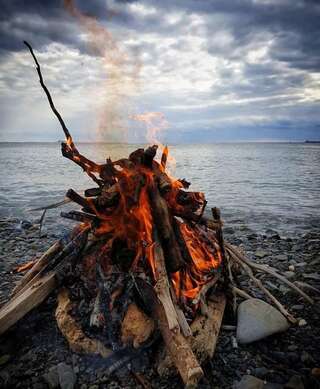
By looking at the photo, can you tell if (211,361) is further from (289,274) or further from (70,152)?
(289,274)

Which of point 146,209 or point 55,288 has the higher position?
point 146,209

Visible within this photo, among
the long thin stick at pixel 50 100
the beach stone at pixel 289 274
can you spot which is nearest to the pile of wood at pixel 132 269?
the long thin stick at pixel 50 100

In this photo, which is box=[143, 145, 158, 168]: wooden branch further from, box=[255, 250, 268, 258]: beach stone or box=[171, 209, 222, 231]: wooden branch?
box=[255, 250, 268, 258]: beach stone

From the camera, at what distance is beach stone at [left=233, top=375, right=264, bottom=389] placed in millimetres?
3076

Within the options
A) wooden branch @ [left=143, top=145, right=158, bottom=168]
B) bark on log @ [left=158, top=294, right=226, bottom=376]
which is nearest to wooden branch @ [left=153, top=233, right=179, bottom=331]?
bark on log @ [left=158, top=294, right=226, bottom=376]

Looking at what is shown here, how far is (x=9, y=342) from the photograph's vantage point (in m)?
3.65

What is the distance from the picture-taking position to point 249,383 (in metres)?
3.11

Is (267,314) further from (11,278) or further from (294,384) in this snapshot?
(11,278)

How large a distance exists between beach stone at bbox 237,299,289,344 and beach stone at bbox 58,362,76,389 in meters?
1.98

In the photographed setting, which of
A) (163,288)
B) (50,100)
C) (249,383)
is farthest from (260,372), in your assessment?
(50,100)

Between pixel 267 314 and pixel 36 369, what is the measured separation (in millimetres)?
2858

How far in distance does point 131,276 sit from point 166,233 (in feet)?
2.13

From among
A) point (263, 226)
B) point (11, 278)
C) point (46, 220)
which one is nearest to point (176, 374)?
point (11, 278)

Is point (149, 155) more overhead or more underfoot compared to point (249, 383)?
more overhead
